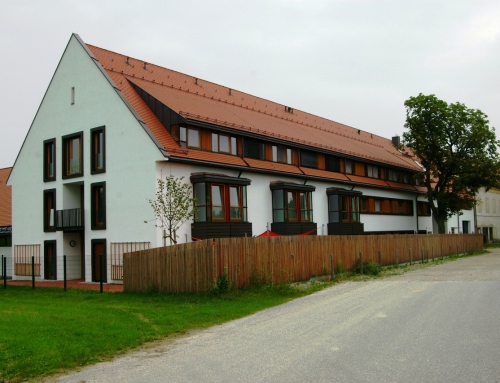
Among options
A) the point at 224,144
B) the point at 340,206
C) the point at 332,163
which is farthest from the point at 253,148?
the point at 332,163

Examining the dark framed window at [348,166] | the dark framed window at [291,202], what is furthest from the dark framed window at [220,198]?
the dark framed window at [348,166]

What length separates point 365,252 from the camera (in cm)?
2547

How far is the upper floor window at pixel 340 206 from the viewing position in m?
33.5

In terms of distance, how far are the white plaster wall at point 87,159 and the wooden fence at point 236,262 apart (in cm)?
457

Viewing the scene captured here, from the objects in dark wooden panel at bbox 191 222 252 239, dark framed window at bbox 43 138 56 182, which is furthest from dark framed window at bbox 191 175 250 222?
dark framed window at bbox 43 138 56 182

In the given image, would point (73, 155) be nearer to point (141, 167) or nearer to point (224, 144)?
point (141, 167)

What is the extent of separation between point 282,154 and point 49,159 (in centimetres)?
1262

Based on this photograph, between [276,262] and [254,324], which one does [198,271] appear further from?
[254,324]

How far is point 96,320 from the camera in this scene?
11.9 m

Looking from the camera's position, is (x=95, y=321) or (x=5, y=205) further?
(x=5, y=205)

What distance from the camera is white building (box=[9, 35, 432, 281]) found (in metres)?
23.7

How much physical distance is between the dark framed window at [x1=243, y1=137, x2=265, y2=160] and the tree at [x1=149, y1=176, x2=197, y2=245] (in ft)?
20.0

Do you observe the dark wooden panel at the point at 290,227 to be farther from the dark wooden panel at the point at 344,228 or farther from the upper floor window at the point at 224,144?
the upper floor window at the point at 224,144

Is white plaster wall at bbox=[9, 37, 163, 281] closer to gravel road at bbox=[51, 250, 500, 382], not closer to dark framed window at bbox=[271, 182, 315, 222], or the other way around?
dark framed window at bbox=[271, 182, 315, 222]
